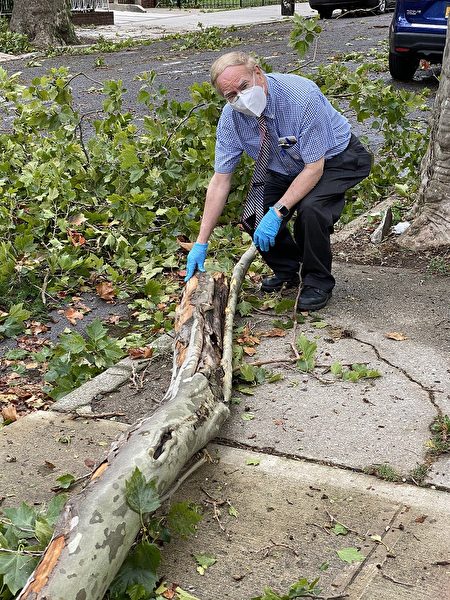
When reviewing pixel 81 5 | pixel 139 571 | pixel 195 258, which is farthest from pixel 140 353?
pixel 81 5

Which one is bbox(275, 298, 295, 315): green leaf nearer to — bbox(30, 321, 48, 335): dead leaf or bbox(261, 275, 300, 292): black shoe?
bbox(261, 275, 300, 292): black shoe

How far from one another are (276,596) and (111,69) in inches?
472

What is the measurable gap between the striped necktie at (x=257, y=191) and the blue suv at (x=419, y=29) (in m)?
6.67

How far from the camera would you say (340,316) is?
4.47 meters

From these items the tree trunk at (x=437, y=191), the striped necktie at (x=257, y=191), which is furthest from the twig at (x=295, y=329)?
the tree trunk at (x=437, y=191)

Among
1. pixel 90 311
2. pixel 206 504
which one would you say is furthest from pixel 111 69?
pixel 206 504

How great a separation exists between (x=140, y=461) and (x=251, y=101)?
1966mm

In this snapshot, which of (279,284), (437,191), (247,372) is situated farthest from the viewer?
(437,191)

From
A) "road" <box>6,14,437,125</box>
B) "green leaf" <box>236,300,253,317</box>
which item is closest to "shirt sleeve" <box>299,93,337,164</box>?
"green leaf" <box>236,300,253,317</box>

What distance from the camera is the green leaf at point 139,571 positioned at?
249cm

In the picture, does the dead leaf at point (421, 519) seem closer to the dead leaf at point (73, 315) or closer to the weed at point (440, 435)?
the weed at point (440, 435)

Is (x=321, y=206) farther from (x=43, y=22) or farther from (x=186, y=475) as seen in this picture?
(x=43, y=22)

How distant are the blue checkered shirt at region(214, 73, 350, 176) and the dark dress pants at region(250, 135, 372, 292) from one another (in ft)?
0.26

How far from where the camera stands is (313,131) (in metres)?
4.17
